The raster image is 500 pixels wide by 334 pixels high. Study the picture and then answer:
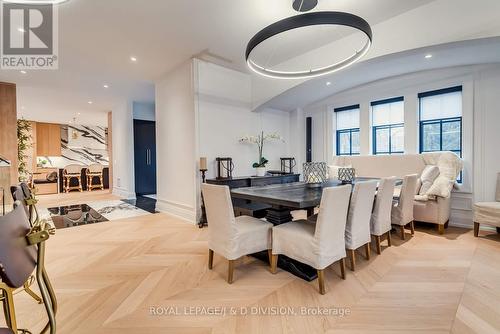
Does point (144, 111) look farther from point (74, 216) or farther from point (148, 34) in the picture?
point (148, 34)

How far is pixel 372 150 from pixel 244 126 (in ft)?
8.94

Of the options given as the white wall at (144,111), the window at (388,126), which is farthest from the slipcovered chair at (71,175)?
the window at (388,126)

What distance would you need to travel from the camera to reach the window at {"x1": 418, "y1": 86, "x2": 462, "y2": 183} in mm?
3854

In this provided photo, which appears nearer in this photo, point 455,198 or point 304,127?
point 455,198

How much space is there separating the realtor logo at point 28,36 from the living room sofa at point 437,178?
16.2 feet

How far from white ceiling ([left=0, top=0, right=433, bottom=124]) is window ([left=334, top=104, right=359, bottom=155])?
2.14 m

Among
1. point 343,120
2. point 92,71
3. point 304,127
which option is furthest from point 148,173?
point 343,120

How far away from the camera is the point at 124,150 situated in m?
6.59

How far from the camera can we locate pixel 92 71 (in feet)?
14.8

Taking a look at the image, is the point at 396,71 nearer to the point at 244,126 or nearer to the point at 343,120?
the point at 343,120

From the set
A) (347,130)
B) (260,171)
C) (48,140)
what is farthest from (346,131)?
(48,140)

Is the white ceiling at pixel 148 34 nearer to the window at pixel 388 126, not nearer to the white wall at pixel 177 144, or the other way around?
the white wall at pixel 177 144

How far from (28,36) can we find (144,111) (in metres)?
3.90

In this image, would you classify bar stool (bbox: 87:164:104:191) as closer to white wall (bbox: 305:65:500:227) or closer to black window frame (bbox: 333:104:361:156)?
black window frame (bbox: 333:104:361:156)
